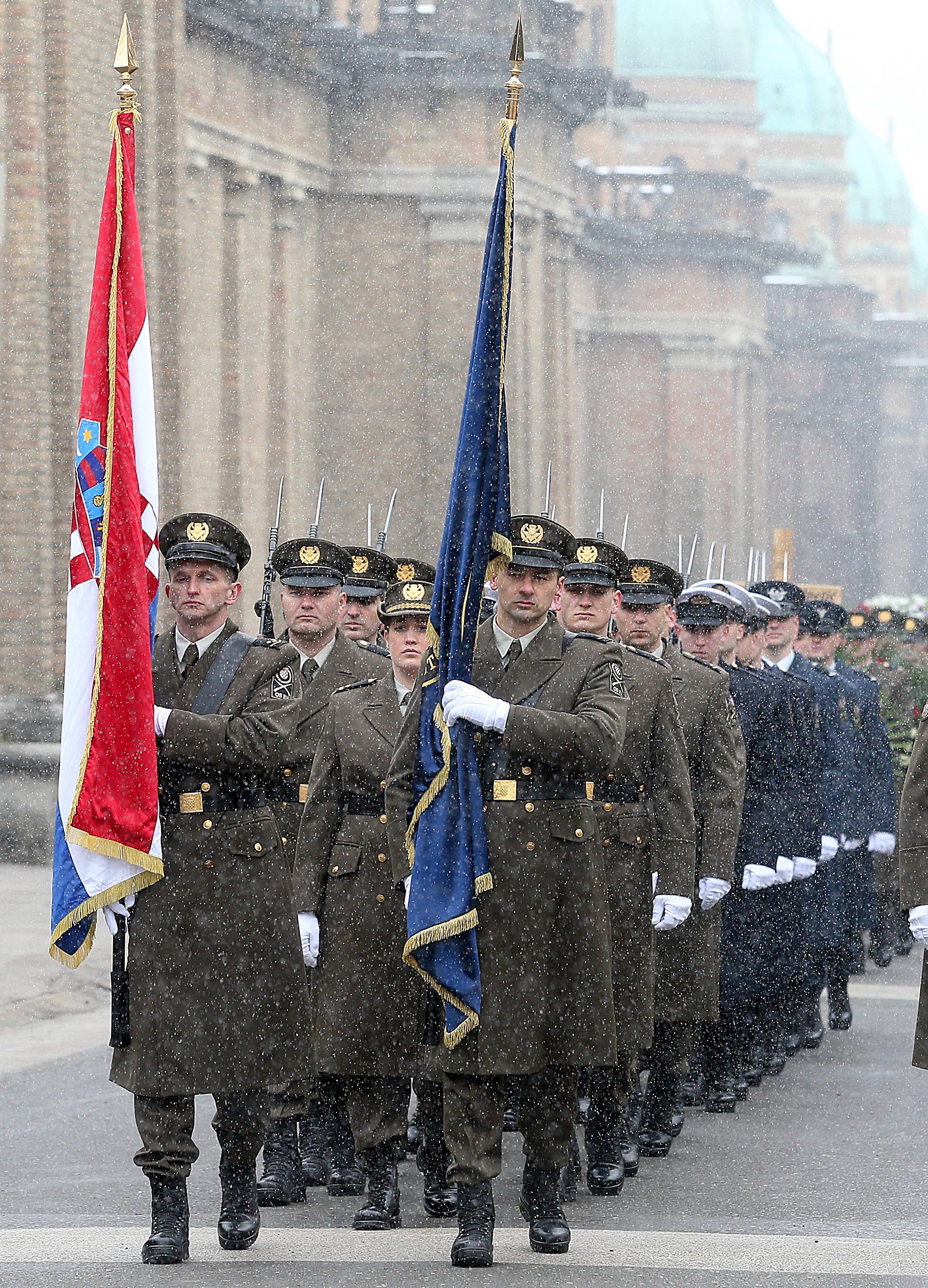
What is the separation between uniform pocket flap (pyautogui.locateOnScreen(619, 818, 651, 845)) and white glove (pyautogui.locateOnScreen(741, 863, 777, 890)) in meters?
2.04

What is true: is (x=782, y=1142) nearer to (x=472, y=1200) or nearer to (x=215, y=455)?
(x=472, y=1200)

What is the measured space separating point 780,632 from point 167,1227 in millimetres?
5761

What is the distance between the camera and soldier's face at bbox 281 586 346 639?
26.9 ft

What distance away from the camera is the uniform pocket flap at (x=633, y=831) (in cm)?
791

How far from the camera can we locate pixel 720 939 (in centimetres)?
947

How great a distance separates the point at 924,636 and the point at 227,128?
446 inches

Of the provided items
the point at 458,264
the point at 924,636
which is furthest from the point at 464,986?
the point at 458,264

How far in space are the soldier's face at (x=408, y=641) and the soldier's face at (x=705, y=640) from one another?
7.59 feet

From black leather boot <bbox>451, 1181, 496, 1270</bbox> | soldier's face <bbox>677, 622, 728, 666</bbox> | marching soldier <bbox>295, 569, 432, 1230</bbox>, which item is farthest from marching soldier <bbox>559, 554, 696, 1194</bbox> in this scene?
soldier's face <bbox>677, 622, 728, 666</bbox>

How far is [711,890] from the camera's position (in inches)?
345

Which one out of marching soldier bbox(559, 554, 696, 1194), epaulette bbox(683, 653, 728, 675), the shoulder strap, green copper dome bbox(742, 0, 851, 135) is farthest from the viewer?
green copper dome bbox(742, 0, 851, 135)

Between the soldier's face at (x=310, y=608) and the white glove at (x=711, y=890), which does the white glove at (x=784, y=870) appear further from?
the soldier's face at (x=310, y=608)

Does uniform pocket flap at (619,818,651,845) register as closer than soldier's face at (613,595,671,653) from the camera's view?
Yes

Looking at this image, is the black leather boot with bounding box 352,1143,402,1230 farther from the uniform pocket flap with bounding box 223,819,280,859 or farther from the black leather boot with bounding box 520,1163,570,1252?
the uniform pocket flap with bounding box 223,819,280,859
